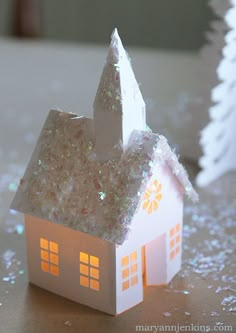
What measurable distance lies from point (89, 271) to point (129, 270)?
11 centimetres

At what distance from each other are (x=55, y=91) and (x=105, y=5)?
116 cm

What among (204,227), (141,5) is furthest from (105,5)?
(204,227)

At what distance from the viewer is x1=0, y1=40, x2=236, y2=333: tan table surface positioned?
180cm

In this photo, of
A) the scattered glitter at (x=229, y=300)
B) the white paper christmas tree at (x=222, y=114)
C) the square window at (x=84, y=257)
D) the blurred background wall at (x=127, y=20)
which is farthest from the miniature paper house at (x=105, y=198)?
the blurred background wall at (x=127, y=20)

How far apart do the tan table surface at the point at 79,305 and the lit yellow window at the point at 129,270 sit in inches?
3.4

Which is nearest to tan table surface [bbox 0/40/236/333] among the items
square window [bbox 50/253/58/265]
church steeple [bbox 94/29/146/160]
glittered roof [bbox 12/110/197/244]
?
square window [bbox 50/253/58/265]

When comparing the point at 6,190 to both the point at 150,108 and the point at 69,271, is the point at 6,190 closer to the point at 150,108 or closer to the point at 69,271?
the point at 69,271

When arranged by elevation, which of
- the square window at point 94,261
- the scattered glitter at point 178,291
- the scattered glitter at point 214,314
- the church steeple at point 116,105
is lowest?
the scattered glitter at point 214,314

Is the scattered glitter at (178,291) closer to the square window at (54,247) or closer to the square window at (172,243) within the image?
the square window at (172,243)

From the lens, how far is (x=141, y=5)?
4418mm

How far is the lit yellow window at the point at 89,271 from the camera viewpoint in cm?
178

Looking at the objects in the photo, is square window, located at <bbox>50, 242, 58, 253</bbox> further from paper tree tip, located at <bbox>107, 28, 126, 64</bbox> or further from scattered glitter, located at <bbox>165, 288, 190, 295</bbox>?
paper tree tip, located at <bbox>107, 28, 126, 64</bbox>

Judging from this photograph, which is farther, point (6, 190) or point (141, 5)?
point (141, 5)

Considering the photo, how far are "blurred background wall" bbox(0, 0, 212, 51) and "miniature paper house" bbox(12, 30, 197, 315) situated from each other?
2.66 meters
